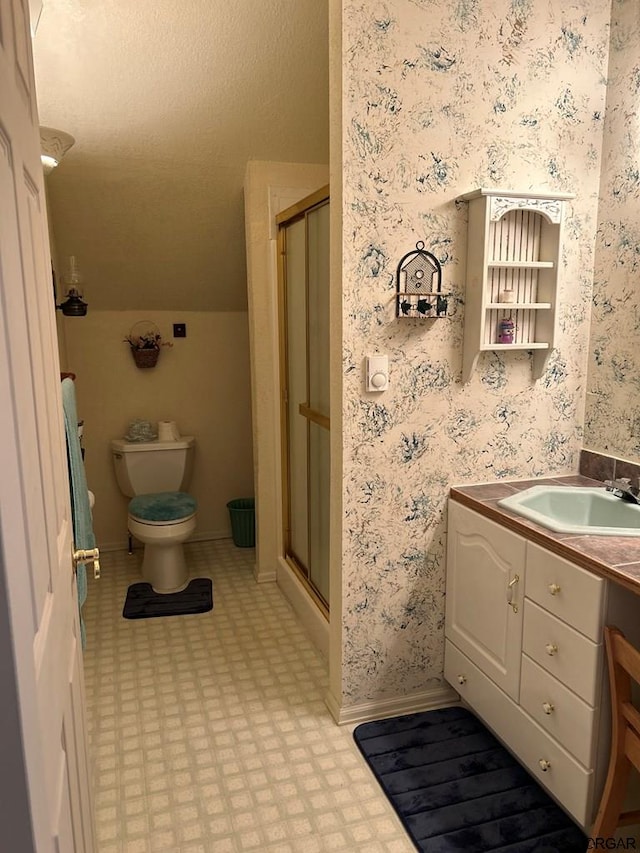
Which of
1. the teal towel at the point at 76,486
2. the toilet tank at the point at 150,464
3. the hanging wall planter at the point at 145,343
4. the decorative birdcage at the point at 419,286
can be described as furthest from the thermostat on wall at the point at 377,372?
the hanging wall planter at the point at 145,343

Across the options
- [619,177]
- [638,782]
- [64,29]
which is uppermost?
[64,29]

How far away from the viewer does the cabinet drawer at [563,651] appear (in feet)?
5.12

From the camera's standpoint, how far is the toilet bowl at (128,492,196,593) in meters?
3.18

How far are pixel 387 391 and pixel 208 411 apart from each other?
2.09 m

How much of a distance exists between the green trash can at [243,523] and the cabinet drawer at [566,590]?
230 centimetres

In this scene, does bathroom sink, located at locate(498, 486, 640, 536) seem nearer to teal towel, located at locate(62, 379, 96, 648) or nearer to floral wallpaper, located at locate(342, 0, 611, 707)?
floral wallpaper, located at locate(342, 0, 611, 707)

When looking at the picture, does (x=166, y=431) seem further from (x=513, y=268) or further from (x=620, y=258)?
(x=620, y=258)

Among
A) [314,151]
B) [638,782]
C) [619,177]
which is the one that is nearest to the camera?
[638,782]

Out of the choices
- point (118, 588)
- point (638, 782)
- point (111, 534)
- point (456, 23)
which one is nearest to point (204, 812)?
point (638, 782)

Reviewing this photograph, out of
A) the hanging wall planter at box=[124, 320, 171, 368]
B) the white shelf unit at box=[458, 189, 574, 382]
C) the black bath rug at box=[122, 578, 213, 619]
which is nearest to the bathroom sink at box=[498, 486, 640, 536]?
the white shelf unit at box=[458, 189, 574, 382]

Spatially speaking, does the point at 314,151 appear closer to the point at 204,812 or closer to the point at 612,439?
the point at 612,439

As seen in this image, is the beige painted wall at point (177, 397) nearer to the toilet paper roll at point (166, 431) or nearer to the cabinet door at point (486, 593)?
the toilet paper roll at point (166, 431)

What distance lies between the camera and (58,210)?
301cm

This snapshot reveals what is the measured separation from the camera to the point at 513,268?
2102 mm
